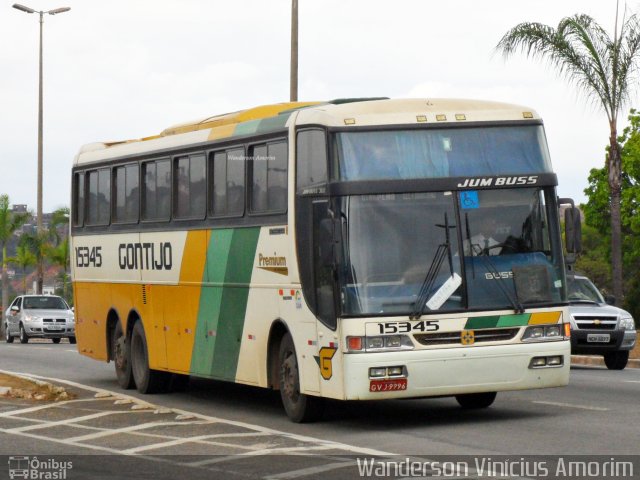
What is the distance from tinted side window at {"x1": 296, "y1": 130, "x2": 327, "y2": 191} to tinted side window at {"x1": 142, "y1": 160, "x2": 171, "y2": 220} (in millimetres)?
4383

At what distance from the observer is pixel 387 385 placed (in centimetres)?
1439

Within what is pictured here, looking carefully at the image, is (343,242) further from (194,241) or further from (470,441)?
(194,241)

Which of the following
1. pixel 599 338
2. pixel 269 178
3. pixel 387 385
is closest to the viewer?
pixel 387 385

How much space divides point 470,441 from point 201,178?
6.20 m

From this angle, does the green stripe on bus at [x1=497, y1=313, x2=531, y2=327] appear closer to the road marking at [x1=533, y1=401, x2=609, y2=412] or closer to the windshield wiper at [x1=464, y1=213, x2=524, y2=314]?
the windshield wiper at [x1=464, y1=213, x2=524, y2=314]

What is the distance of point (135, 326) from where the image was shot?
833 inches

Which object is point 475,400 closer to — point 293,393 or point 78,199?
point 293,393

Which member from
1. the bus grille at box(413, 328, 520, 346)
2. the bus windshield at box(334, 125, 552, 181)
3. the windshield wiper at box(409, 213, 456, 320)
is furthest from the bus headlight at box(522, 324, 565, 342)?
the bus windshield at box(334, 125, 552, 181)

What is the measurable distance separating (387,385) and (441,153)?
8.17 ft

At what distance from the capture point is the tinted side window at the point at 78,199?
23.4 meters

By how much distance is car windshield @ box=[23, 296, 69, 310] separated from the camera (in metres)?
45.4

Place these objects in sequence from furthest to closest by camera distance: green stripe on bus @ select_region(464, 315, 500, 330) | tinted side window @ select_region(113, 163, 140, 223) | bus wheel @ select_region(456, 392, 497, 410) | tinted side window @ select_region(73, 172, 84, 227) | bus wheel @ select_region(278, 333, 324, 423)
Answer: tinted side window @ select_region(73, 172, 84, 227)
tinted side window @ select_region(113, 163, 140, 223)
bus wheel @ select_region(456, 392, 497, 410)
bus wheel @ select_region(278, 333, 324, 423)
green stripe on bus @ select_region(464, 315, 500, 330)

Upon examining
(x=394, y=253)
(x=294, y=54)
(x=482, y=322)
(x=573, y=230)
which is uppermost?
(x=294, y=54)

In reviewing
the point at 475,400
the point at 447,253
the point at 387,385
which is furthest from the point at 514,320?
the point at 475,400
